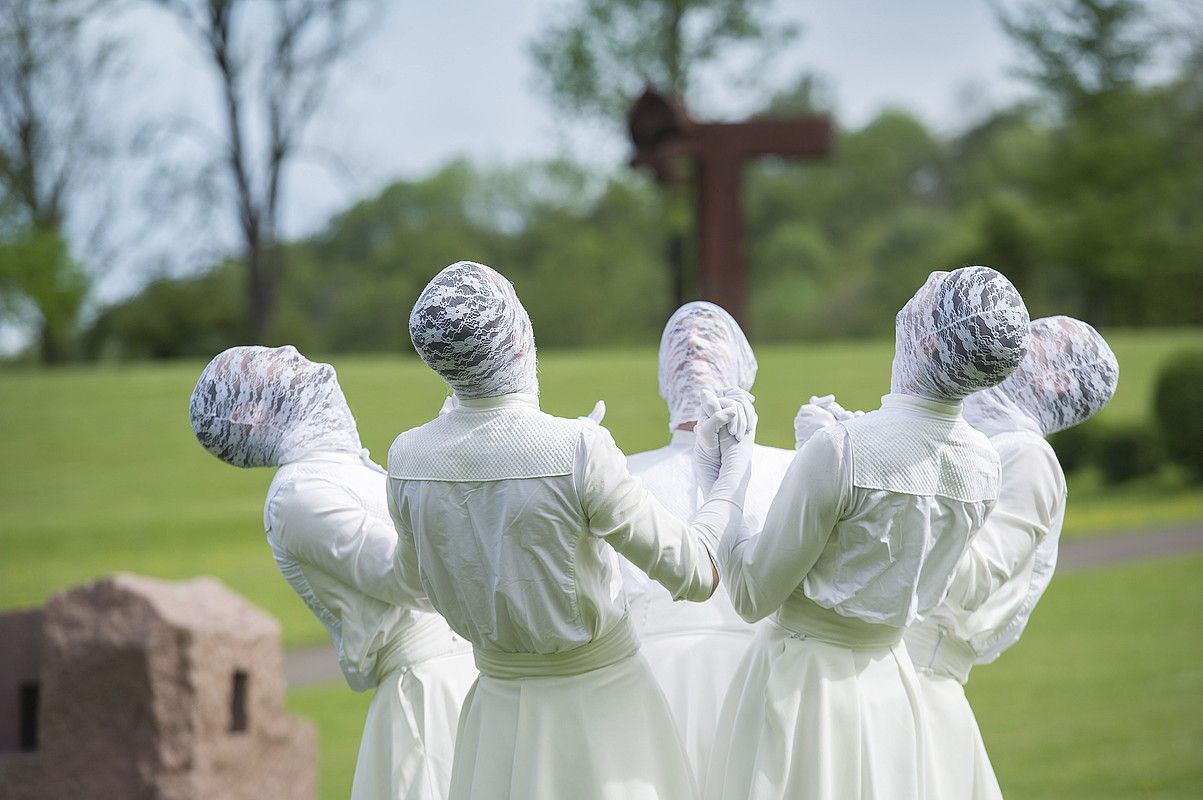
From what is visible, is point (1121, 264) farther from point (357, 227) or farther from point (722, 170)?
point (722, 170)

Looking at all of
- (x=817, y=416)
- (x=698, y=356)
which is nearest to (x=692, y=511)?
(x=698, y=356)

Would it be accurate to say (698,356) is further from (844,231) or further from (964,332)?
(844,231)

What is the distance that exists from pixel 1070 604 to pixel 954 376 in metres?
10.6

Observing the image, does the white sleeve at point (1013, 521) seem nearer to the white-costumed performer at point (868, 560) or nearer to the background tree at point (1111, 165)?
the white-costumed performer at point (868, 560)

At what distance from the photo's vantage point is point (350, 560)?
357cm

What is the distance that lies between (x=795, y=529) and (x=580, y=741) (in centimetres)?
69

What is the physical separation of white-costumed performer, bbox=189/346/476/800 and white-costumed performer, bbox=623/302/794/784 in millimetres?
570

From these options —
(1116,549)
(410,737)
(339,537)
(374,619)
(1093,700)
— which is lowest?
(1116,549)

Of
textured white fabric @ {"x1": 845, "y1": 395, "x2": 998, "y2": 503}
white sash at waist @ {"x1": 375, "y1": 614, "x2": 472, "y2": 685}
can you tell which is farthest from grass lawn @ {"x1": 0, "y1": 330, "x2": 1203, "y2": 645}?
textured white fabric @ {"x1": 845, "y1": 395, "x2": 998, "y2": 503}

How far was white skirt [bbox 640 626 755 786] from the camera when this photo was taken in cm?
373

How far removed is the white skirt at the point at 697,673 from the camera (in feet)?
12.3

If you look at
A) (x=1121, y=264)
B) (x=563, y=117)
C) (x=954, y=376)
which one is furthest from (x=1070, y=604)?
(x=1121, y=264)

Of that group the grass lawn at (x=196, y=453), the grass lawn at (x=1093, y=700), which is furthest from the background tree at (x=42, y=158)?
the grass lawn at (x=1093, y=700)

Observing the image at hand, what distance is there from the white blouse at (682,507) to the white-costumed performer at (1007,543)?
0.51m
